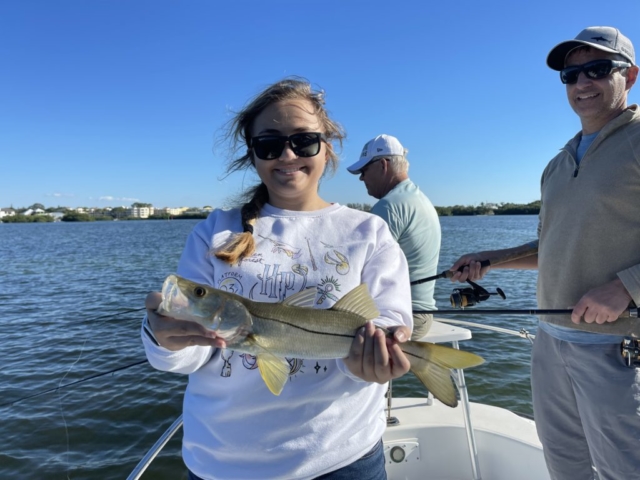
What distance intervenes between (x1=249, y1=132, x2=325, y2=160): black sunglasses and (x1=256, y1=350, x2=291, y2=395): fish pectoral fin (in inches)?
43.4

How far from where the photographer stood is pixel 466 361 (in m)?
2.01

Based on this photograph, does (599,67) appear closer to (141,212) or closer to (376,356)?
(376,356)

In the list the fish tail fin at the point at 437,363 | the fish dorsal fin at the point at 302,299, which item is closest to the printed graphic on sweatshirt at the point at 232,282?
the fish dorsal fin at the point at 302,299

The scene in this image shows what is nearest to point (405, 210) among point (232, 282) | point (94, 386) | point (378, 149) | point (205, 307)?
point (378, 149)

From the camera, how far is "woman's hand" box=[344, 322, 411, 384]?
6.30 feet

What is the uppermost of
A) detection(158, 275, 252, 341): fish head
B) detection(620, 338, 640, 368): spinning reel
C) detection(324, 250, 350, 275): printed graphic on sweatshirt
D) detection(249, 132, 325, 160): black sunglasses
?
detection(249, 132, 325, 160): black sunglasses

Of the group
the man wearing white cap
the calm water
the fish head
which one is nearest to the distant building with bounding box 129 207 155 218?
the calm water

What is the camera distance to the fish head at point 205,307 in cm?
184

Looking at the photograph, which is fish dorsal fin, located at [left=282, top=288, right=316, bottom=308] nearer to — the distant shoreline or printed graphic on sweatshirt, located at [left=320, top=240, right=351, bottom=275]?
printed graphic on sweatshirt, located at [left=320, top=240, right=351, bottom=275]

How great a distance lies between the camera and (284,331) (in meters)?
1.98

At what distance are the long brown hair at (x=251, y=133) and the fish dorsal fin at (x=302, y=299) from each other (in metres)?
0.34

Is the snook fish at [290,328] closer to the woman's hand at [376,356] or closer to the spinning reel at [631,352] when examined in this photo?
the woman's hand at [376,356]

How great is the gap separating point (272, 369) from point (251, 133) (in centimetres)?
140

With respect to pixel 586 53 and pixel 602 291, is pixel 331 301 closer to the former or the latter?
pixel 602 291
